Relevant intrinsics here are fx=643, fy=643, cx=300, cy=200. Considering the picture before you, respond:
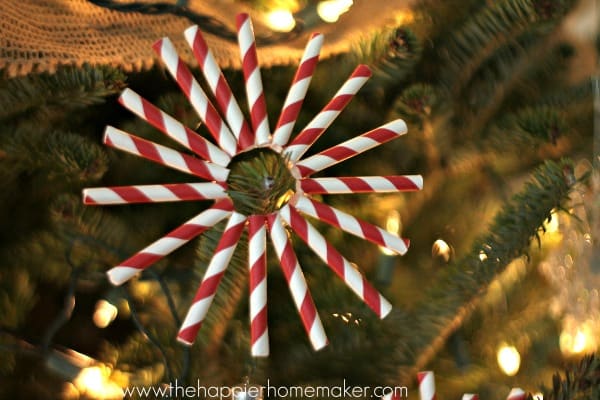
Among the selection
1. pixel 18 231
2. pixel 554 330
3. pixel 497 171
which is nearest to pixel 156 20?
pixel 18 231

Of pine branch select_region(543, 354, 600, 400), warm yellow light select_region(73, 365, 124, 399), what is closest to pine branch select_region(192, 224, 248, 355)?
warm yellow light select_region(73, 365, 124, 399)

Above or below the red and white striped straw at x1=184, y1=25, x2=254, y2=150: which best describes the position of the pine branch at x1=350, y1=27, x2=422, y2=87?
above

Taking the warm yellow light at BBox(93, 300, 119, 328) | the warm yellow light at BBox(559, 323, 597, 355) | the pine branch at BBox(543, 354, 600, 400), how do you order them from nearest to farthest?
1. the pine branch at BBox(543, 354, 600, 400)
2. the warm yellow light at BBox(559, 323, 597, 355)
3. the warm yellow light at BBox(93, 300, 119, 328)

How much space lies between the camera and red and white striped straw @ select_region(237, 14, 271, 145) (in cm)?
50

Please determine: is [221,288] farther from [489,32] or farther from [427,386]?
[489,32]

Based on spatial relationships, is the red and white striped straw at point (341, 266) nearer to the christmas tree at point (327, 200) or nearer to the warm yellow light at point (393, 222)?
the christmas tree at point (327, 200)

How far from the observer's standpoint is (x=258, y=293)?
1.55 feet

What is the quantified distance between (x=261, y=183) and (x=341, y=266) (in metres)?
0.09

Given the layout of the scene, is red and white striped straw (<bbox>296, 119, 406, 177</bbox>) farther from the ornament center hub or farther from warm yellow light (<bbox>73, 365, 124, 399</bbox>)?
warm yellow light (<bbox>73, 365, 124, 399</bbox>)

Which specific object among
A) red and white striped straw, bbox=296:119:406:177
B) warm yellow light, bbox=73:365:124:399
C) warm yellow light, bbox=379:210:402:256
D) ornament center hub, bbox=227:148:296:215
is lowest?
warm yellow light, bbox=73:365:124:399

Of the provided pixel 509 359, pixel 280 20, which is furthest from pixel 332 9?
pixel 509 359

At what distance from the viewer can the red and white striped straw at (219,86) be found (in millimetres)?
494

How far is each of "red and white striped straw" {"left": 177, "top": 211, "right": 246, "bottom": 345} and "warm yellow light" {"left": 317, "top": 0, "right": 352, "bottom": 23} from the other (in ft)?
0.76

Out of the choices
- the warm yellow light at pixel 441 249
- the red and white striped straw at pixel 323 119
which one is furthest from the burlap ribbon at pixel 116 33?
the warm yellow light at pixel 441 249
